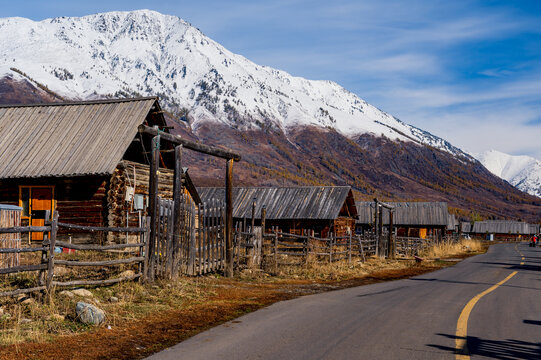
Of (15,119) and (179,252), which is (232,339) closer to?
(179,252)

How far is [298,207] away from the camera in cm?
4441

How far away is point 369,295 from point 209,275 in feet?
18.7

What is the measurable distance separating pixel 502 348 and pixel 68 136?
21381 millimetres

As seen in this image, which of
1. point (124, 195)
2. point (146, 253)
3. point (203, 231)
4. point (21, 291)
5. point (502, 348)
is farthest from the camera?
point (124, 195)

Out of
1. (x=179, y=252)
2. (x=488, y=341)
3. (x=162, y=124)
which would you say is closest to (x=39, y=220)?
(x=162, y=124)

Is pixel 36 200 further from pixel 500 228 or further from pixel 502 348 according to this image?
pixel 500 228

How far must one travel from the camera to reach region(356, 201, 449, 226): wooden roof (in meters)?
73.0

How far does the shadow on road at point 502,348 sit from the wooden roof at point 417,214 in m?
63.9

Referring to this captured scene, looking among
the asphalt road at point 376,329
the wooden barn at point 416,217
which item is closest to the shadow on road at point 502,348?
the asphalt road at point 376,329

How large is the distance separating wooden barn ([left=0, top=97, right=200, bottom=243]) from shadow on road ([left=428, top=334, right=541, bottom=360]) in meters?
16.2

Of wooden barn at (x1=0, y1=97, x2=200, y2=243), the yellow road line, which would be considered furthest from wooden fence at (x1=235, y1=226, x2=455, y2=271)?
the yellow road line

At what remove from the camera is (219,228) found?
59.3 ft

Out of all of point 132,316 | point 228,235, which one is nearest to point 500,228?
point 228,235

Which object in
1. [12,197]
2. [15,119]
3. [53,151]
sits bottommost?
[12,197]
